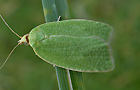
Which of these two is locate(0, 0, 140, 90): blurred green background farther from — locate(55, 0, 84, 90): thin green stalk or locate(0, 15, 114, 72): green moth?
locate(55, 0, 84, 90): thin green stalk

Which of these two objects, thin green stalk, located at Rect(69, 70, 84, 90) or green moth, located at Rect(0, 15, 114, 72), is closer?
thin green stalk, located at Rect(69, 70, 84, 90)

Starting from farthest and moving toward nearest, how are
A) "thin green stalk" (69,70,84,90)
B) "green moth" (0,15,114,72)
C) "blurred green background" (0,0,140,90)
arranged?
"blurred green background" (0,0,140,90)
"green moth" (0,15,114,72)
"thin green stalk" (69,70,84,90)

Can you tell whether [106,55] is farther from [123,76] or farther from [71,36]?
[123,76]

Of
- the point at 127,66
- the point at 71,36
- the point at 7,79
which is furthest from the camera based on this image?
the point at 7,79

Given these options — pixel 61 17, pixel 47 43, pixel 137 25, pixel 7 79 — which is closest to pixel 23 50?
pixel 7 79

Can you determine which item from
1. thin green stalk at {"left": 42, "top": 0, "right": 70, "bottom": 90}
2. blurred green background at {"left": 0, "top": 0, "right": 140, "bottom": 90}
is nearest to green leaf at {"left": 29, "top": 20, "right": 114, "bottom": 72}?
thin green stalk at {"left": 42, "top": 0, "right": 70, "bottom": 90}
